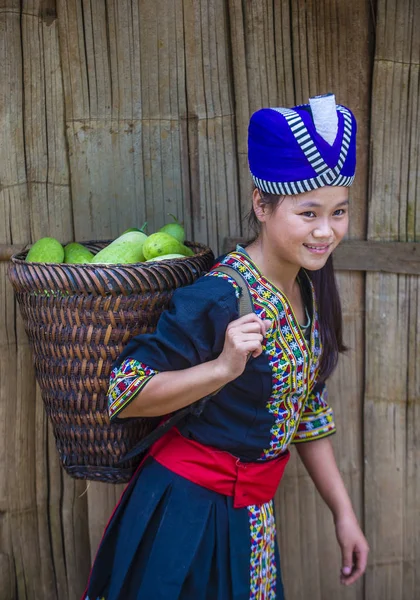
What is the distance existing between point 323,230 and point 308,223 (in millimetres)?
43

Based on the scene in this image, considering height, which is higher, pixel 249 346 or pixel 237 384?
pixel 249 346

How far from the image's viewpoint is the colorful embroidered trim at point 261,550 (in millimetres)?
2090

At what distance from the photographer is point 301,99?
2.66 m

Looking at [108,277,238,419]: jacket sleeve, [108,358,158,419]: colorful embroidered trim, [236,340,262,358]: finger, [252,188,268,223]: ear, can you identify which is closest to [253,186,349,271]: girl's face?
[252,188,268,223]: ear

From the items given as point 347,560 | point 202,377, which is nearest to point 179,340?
point 202,377

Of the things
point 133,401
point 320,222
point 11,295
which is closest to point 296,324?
point 320,222

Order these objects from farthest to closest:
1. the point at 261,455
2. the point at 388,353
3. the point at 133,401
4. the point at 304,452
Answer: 1. the point at 388,353
2. the point at 304,452
3. the point at 261,455
4. the point at 133,401

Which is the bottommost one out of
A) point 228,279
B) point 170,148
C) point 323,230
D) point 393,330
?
point 393,330

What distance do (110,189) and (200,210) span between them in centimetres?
34

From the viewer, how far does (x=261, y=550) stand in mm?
2117

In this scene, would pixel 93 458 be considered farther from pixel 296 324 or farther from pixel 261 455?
pixel 296 324

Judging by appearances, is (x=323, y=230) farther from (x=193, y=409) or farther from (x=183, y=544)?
(x=183, y=544)

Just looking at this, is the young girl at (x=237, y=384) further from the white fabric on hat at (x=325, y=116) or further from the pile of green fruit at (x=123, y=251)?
the pile of green fruit at (x=123, y=251)

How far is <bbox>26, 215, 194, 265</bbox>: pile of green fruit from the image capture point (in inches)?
81.8
